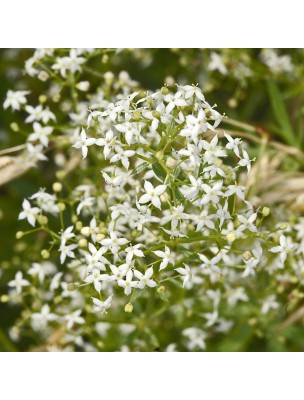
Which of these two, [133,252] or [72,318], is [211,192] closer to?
[133,252]

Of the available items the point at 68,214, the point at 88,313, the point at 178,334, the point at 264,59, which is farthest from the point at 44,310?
the point at 264,59

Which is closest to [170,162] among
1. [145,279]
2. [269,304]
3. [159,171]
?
[159,171]

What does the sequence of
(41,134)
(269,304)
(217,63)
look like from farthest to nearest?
(217,63) < (269,304) < (41,134)

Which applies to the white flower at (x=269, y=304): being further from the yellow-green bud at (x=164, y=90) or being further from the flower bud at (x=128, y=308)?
the yellow-green bud at (x=164, y=90)

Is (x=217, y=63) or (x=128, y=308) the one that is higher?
(x=217, y=63)

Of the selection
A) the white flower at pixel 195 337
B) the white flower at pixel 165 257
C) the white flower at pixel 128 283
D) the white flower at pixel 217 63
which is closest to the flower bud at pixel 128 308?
the white flower at pixel 128 283

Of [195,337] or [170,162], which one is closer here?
[170,162]

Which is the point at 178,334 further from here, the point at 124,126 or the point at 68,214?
the point at 124,126

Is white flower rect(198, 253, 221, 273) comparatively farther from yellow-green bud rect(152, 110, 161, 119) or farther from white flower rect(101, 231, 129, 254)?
yellow-green bud rect(152, 110, 161, 119)
